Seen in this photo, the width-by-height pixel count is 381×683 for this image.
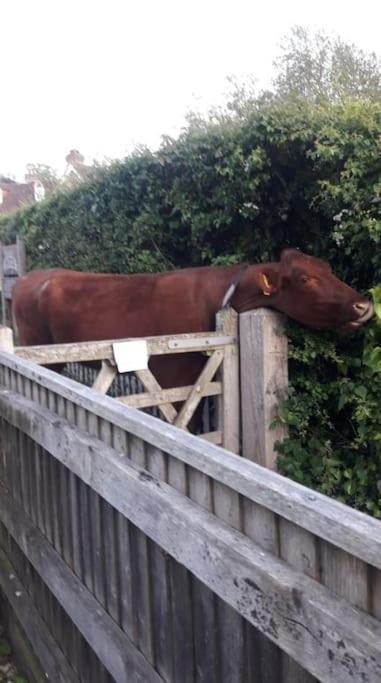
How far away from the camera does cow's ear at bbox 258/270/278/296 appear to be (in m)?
3.68

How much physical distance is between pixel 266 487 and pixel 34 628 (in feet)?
6.70

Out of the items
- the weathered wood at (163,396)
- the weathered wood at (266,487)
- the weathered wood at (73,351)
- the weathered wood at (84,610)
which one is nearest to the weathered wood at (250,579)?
the weathered wood at (266,487)

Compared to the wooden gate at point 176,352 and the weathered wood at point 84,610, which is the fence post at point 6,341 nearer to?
the wooden gate at point 176,352

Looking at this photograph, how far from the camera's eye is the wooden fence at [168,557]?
112cm

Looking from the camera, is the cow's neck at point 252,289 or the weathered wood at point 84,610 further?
the cow's neck at point 252,289

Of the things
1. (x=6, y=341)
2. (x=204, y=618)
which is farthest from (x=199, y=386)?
(x=204, y=618)

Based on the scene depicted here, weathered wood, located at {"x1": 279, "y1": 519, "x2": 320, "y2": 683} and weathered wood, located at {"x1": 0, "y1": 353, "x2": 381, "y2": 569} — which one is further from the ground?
weathered wood, located at {"x1": 0, "y1": 353, "x2": 381, "y2": 569}

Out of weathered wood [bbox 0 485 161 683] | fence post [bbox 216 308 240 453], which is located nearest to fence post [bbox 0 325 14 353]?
weathered wood [bbox 0 485 161 683]

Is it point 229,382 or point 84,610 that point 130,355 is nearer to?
point 229,382

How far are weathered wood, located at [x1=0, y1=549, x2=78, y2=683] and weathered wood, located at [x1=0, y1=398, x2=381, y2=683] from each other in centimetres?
99

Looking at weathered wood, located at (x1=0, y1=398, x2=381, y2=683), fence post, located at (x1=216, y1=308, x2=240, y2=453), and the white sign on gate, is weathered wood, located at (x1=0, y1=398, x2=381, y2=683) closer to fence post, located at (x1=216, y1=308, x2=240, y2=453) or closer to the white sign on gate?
the white sign on gate

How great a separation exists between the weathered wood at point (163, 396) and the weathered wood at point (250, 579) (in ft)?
4.76

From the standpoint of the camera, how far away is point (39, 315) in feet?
16.4

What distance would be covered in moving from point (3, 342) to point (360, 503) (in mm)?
2112
